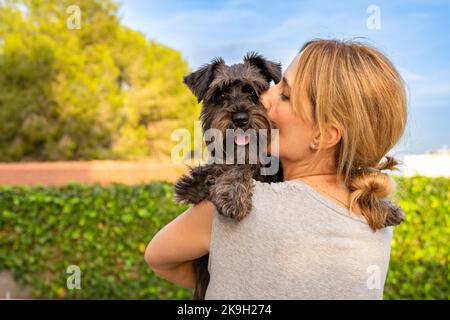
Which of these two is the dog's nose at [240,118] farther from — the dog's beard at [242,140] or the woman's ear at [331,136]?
the woman's ear at [331,136]

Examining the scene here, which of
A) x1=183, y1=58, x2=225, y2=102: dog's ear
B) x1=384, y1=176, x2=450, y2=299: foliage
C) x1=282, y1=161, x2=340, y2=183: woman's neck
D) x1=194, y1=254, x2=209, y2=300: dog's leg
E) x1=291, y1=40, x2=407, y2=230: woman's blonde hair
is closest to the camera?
x1=291, y1=40, x2=407, y2=230: woman's blonde hair

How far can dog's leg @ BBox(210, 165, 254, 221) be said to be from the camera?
2.11 m

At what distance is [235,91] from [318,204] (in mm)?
1264

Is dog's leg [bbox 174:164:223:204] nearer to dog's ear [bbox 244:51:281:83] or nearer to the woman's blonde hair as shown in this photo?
the woman's blonde hair

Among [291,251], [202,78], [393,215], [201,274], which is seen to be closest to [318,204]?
[291,251]

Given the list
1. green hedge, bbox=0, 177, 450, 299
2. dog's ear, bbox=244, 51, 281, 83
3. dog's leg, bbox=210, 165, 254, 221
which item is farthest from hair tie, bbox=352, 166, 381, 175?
green hedge, bbox=0, 177, 450, 299

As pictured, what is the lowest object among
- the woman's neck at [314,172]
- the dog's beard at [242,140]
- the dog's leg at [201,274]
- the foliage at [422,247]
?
the foliage at [422,247]

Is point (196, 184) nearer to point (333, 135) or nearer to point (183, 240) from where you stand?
point (183, 240)

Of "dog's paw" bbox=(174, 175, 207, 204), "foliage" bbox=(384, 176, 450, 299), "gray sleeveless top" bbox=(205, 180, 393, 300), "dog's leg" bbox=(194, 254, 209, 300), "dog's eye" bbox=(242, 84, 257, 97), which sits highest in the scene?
"dog's eye" bbox=(242, 84, 257, 97)

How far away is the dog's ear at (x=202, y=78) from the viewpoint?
11.1ft

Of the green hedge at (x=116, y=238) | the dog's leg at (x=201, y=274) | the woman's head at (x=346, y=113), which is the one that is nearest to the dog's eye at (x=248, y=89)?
the woman's head at (x=346, y=113)
